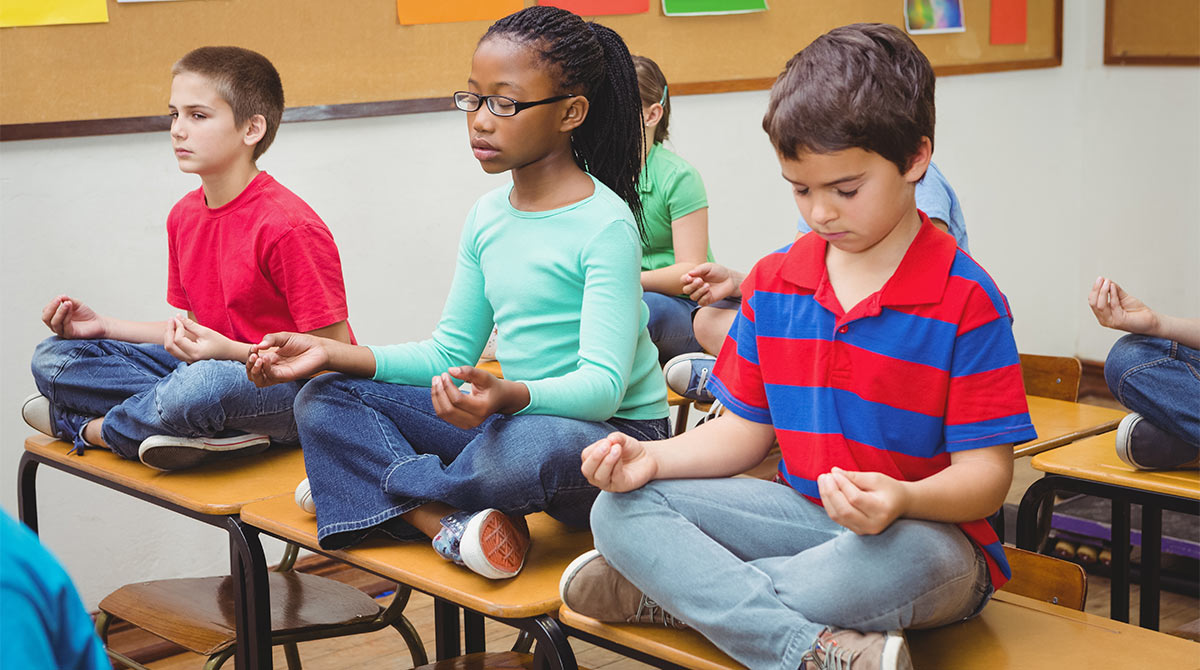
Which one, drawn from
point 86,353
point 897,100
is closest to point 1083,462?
point 897,100

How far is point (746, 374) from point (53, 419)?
133cm

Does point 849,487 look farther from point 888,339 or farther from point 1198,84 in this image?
point 1198,84

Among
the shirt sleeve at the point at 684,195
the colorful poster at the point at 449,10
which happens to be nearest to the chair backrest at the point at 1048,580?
the shirt sleeve at the point at 684,195

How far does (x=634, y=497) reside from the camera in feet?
4.00

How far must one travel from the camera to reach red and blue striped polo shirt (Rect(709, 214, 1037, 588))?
115 cm

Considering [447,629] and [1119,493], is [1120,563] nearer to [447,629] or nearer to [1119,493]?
[1119,493]

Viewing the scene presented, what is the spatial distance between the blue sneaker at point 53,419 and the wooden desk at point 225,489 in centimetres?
2

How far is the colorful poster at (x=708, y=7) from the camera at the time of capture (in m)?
3.28

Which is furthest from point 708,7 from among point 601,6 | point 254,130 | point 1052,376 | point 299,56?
point 254,130

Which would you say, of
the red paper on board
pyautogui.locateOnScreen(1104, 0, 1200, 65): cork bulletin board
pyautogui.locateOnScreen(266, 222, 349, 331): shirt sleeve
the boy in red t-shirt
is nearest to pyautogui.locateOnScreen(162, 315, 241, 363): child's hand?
the boy in red t-shirt

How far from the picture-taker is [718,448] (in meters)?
1.30

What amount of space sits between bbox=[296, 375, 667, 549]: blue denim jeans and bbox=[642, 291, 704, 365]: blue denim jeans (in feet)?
2.59

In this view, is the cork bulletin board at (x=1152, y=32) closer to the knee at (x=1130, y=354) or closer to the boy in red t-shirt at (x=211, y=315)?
the knee at (x=1130, y=354)

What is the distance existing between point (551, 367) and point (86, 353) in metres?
0.92
